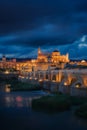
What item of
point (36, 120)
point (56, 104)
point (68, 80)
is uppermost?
point (68, 80)

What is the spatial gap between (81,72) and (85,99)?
24.6 ft

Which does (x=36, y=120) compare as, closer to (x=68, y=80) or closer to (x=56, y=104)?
(x=56, y=104)

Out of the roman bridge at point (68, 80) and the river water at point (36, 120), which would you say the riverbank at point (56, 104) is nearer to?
the river water at point (36, 120)

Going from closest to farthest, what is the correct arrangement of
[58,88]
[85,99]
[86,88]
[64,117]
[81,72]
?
[64,117] < [85,99] < [86,88] < [81,72] < [58,88]

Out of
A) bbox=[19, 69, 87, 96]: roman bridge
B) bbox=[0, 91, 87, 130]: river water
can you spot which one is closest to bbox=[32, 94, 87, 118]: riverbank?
bbox=[0, 91, 87, 130]: river water

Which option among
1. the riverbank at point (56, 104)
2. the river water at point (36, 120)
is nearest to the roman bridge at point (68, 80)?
the riverbank at point (56, 104)

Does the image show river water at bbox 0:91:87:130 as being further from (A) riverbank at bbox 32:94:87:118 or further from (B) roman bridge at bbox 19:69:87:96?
(B) roman bridge at bbox 19:69:87:96

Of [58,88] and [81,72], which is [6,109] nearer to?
[81,72]

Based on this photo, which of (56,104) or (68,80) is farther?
(68,80)

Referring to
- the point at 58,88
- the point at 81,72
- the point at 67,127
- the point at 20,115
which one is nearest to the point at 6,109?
the point at 20,115

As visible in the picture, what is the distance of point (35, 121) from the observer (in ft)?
90.5

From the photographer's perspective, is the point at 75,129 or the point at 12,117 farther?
the point at 12,117

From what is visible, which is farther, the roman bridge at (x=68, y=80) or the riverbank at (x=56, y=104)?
the roman bridge at (x=68, y=80)

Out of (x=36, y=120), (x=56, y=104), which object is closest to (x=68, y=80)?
(x=56, y=104)
